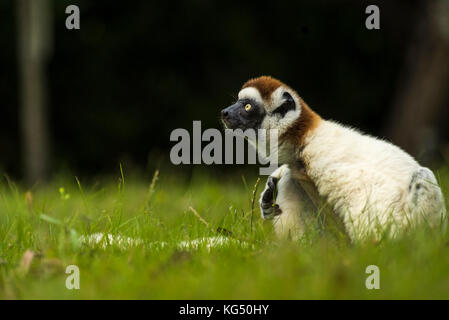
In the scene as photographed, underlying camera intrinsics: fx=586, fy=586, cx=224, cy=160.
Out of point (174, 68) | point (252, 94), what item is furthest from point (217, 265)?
point (174, 68)

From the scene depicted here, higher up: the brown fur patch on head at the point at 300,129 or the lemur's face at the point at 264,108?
the lemur's face at the point at 264,108

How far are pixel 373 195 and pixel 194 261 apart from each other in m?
1.02

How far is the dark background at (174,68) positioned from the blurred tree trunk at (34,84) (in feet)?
4.37

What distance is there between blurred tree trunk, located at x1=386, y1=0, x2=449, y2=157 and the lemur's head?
5.86 m

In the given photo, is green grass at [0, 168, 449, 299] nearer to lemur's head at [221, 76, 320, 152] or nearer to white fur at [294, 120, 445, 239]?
white fur at [294, 120, 445, 239]

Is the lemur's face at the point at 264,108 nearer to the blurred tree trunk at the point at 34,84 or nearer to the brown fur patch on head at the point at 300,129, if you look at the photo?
the brown fur patch on head at the point at 300,129

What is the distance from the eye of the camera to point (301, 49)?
13.4m

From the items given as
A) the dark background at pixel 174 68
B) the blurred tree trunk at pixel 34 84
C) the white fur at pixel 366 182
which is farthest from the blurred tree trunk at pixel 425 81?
the blurred tree trunk at pixel 34 84

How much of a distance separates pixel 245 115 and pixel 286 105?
0.84 feet

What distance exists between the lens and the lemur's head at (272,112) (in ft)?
11.6

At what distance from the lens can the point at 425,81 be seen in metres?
9.44

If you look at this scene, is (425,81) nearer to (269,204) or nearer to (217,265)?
(269,204)
